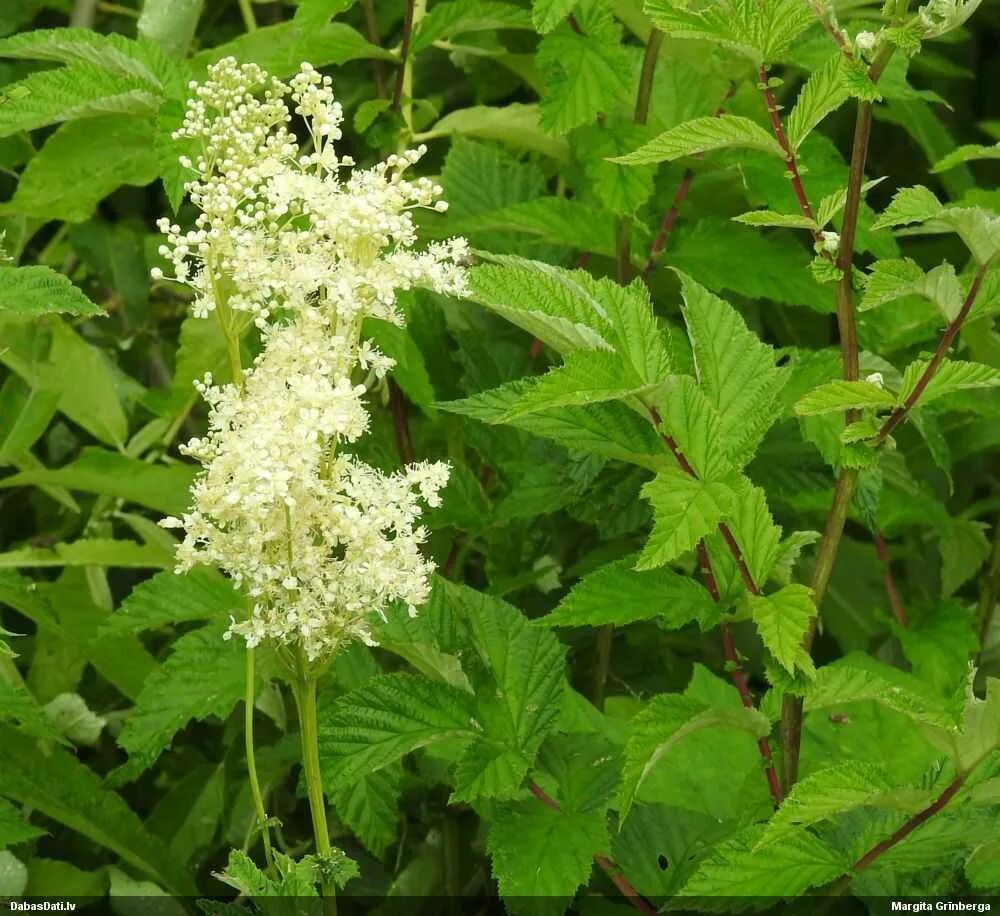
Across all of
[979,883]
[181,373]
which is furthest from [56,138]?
[979,883]

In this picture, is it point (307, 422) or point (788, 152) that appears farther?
point (788, 152)

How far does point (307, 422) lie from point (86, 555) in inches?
28.2

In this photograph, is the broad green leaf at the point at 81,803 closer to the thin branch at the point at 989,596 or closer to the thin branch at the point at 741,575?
the thin branch at the point at 741,575

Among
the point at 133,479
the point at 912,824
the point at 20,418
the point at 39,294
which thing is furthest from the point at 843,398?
the point at 20,418

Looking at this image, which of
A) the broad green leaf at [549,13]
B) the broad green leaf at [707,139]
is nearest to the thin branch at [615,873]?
the broad green leaf at [707,139]

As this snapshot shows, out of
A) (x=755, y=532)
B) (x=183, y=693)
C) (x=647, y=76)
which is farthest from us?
(x=647, y=76)

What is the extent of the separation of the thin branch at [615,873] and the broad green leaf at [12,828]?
0.39m

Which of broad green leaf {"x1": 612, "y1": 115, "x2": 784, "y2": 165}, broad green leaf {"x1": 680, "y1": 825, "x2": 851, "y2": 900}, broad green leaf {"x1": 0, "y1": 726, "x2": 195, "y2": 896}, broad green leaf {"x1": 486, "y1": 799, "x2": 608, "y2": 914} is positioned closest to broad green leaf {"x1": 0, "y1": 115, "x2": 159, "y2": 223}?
broad green leaf {"x1": 0, "y1": 726, "x2": 195, "y2": 896}

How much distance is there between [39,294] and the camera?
99 centimetres

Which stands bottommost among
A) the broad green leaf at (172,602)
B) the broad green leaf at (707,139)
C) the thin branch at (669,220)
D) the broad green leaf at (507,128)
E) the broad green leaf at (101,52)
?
the broad green leaf at (172,602)

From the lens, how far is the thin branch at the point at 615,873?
1082mm

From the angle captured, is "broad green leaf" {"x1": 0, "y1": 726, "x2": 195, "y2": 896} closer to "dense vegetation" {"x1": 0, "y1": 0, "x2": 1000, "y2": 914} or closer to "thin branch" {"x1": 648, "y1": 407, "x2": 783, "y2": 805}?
"dense vegetation" {"x1": 0, "y1": 0, "x2": 1000, "y2": 914}

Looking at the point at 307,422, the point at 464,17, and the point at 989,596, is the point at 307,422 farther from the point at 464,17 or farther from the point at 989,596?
the point at 989,596

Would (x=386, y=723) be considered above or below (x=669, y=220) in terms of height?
below
